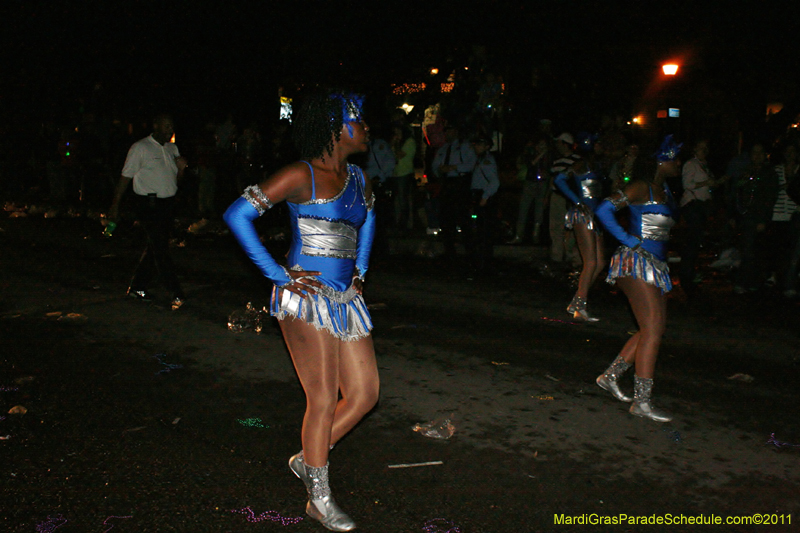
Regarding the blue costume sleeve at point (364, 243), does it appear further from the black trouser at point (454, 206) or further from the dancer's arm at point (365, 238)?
the black trouser at point (454, 206)

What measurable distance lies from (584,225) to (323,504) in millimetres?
5860

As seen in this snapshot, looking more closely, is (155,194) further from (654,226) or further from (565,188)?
(654,226)

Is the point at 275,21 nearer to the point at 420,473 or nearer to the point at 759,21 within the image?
the point at 759,21

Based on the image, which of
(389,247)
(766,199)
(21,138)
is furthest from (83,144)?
(766,199)

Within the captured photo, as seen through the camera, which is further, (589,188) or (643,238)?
(589,188)

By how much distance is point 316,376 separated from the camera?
149 inches

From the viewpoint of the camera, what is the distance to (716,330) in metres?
8.11

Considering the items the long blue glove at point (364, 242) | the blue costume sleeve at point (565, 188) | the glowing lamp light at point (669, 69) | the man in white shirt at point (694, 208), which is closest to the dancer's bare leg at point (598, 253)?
the blue costume sleeve at point (565, 188)

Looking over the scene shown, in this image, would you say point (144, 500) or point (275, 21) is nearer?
point (144, 500)

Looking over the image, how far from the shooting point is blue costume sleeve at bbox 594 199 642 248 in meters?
5.49

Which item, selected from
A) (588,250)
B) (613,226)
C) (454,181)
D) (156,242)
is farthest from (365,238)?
(454,181)

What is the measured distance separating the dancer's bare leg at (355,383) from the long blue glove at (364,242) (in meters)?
0.44

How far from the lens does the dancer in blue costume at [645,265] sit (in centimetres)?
534

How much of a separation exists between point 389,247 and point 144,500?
10054 millimetres
